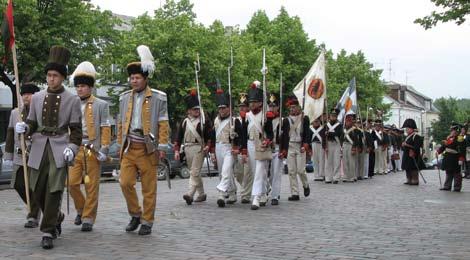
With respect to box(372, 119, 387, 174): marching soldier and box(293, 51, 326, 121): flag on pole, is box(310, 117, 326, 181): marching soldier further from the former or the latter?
box(372, 119, 387, 174): marching soldier

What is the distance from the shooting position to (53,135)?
320 inches

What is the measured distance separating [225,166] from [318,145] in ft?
28.2

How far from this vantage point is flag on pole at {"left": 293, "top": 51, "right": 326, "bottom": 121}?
61.2 ft

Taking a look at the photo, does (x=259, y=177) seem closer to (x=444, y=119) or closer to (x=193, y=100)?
(x=193, y=100)

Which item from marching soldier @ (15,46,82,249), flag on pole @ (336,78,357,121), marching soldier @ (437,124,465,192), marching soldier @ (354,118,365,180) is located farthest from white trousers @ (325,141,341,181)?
marching soldier @ (15,46,82,249)

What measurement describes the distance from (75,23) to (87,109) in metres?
20.4

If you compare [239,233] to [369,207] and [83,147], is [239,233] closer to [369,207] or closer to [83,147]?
[83,147]

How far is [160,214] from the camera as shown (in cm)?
1132

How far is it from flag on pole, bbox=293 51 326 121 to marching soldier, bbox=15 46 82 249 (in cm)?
1073

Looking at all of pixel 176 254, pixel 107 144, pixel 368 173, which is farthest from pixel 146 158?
pixel 368 173

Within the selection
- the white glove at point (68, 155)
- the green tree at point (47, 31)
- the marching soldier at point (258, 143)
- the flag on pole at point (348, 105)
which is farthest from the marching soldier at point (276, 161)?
the green tree at point (47, 31)

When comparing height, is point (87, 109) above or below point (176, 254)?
above

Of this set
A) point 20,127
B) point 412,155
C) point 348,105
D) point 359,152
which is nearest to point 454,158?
point 412,155

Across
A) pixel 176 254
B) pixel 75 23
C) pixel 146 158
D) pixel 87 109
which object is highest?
pixel 75 23
